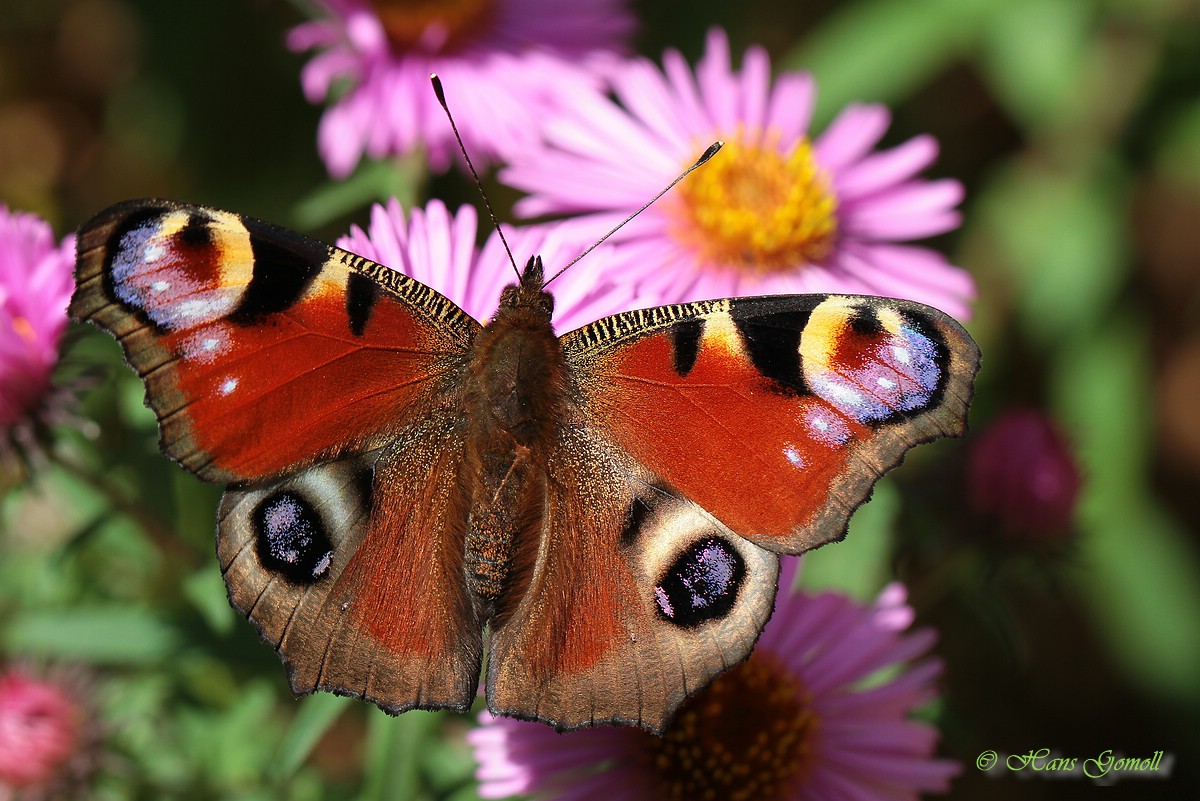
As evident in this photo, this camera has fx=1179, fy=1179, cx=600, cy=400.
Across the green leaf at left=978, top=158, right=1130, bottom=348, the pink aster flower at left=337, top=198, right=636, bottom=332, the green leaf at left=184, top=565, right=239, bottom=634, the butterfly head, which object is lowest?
the green leaf at left=184, top=565, right=239, bottom=634

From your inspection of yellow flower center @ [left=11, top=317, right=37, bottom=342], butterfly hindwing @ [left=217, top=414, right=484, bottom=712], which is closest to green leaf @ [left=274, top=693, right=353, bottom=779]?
butterfly hindwing @ [left=217, top=414, right=484, bottom=712]

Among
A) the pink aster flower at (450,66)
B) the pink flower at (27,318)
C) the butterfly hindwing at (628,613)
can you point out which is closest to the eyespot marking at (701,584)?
the butterfly hindwing at (628,613)

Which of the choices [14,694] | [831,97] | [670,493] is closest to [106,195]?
[14,694]

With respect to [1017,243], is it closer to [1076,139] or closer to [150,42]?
[1076,139]

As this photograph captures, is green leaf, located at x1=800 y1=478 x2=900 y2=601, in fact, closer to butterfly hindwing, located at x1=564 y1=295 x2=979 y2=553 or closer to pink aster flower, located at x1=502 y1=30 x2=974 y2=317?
pink aster flower, located at x1=502 y1=30 x2=974 y2=317

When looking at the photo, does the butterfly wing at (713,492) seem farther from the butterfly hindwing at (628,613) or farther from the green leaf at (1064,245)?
the green leaf at (1064,245)

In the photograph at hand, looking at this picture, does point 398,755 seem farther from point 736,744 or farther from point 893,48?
point 893,48
